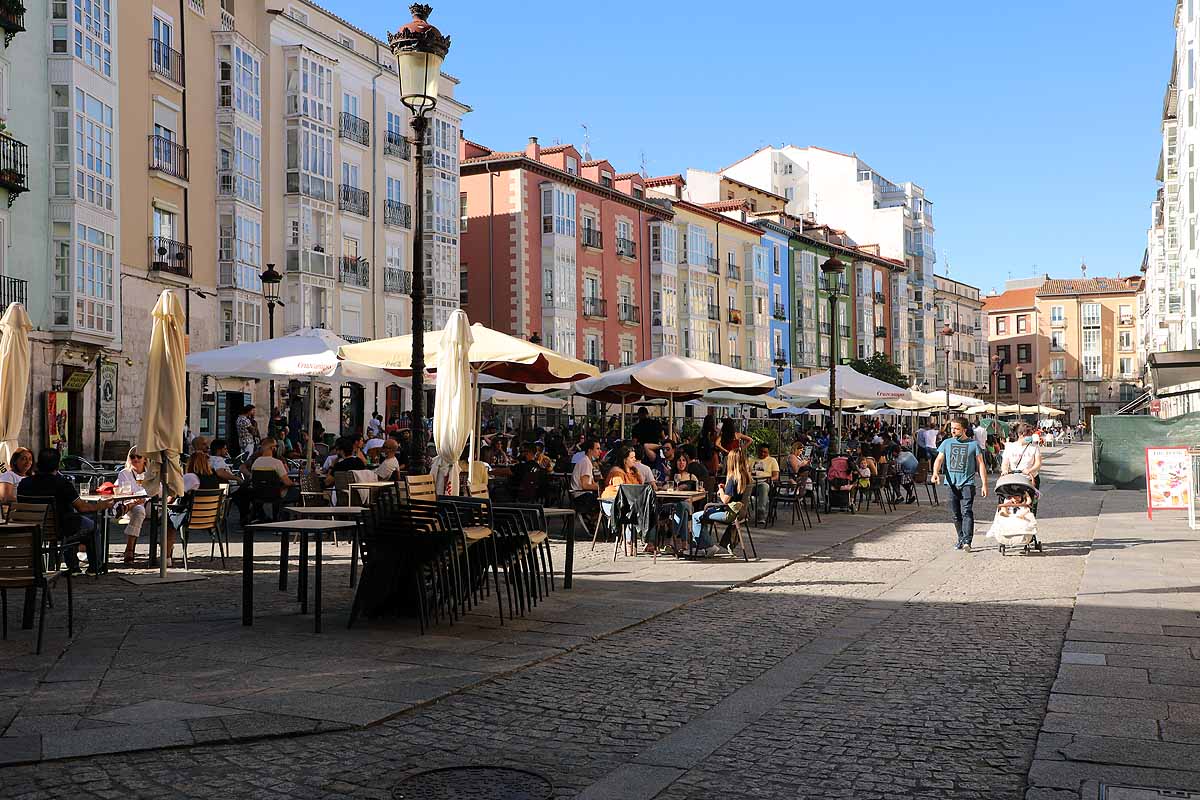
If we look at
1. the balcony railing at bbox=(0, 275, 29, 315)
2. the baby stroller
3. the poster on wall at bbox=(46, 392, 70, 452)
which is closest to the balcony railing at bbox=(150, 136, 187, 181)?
the balcony railing at bbox=(0, 275, 29, 315)

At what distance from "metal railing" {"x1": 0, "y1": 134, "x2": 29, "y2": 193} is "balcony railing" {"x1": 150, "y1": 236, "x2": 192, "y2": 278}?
5.19 metres

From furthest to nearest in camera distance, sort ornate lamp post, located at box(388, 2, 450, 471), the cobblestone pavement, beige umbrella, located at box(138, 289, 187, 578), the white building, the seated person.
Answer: the white building < the seated person < ornate lamp post, located at box(388, 2, 450, 471) < beige umbrella, located at box(138, 289, 187, 578) < the cobblestone pavement

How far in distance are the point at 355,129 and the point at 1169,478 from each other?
31.6 metres

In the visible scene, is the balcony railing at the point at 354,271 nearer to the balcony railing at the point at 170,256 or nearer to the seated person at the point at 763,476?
the balcony railing at the point at 170,256

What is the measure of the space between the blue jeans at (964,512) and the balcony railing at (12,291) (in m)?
21.0

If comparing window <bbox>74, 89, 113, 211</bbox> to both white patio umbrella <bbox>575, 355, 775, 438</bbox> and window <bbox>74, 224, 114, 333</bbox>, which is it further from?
white patio umbrella <bbox>575, 355, 775, 438</bbox>

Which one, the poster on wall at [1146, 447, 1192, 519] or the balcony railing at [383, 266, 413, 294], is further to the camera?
the balcony railing at [383, 266, 413, 294]

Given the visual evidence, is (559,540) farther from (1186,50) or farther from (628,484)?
(1186,50)

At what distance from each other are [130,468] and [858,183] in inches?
2994

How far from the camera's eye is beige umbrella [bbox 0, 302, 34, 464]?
43.0 feet

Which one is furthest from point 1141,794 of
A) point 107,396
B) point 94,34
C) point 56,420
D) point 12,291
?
point 94,34

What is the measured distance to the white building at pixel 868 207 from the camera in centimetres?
8094

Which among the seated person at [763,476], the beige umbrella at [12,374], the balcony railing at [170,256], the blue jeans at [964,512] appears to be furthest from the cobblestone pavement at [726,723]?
the balcony railing at [170,256]

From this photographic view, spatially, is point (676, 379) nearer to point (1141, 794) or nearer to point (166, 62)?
point (1141, 794)
